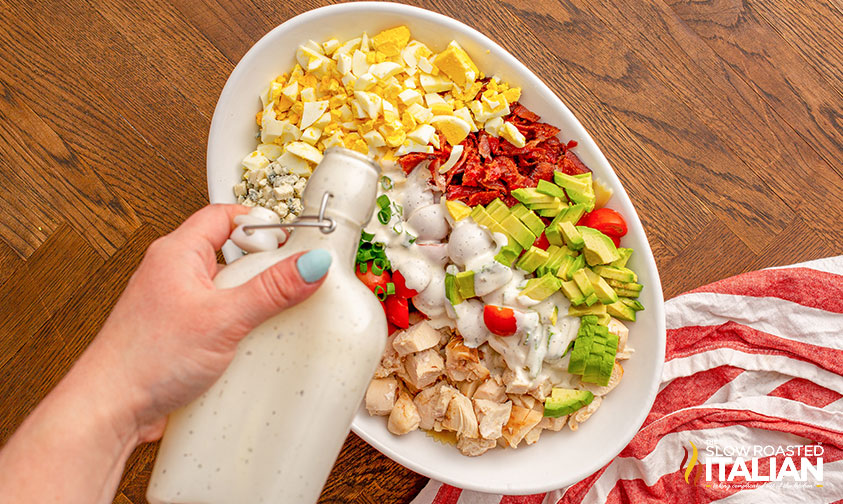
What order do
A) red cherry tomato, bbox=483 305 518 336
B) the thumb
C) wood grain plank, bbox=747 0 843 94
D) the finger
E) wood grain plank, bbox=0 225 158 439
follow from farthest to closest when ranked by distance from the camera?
wood grain plank, bbox=747 0 843 94 < wood grain plank, bbox=0 225 158 439 < red cherry tomato, bbox=483 305 518 336 < the finger < the thumb

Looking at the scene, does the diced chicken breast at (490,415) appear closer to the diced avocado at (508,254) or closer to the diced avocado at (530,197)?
the diced avocado at (508,254)

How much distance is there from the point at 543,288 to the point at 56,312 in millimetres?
1277

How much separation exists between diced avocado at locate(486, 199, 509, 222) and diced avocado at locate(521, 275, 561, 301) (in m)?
0.17

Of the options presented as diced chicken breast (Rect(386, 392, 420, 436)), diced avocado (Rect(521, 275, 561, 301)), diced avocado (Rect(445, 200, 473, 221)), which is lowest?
diced chicken breast (Rect(386, 392, 420, 436))

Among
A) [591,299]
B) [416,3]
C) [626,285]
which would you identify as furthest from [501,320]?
[416,3]

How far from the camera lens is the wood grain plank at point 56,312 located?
1596 millimetres

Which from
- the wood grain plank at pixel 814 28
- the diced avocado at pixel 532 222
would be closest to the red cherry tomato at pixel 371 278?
the diced avocado at pixel 532 222

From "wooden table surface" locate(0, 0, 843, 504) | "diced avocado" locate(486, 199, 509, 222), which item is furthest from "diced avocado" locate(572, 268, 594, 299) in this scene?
"wooden table surface" locate(0, 0, 843, 504)

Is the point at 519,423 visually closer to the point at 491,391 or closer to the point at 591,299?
the point at 491,391

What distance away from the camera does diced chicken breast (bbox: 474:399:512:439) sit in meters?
1.38

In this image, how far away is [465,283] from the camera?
1.35m

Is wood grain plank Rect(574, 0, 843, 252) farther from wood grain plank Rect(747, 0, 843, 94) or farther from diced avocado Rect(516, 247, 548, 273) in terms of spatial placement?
diced avocado Rect(516, 247, 548, 273)

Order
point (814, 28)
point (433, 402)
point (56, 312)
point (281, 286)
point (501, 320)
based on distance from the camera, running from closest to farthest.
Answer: point (281, 286)
point (501, 320)
point (433, 402)
point (56, 312)
point (814, 28)

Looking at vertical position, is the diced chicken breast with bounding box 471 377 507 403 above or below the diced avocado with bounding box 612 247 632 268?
below
